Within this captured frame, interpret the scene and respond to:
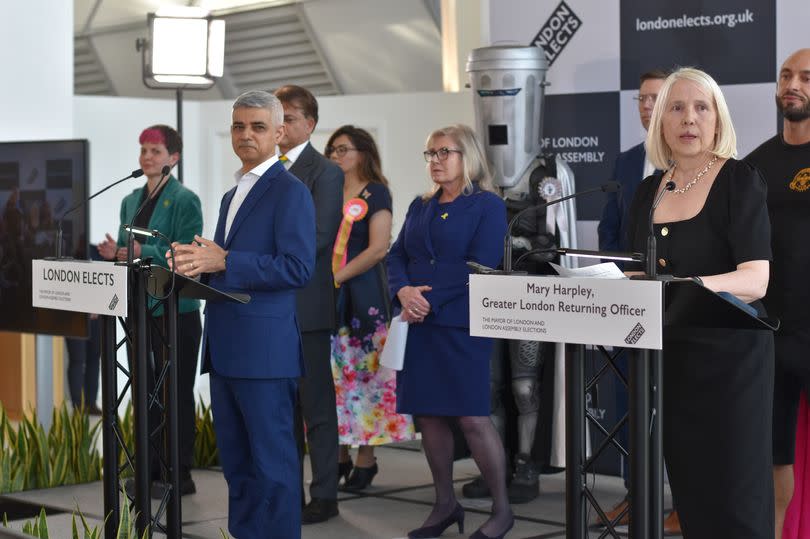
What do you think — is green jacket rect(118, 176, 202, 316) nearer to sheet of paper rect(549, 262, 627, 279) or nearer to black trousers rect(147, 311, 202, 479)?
black trousers rect(147, 311, 202, 479)

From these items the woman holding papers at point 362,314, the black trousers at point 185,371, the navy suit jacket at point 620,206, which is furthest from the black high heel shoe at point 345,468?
the navy suit jacket at point 620,206

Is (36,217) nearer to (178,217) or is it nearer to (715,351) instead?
(178,217)

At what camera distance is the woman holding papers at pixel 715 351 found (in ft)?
9.13

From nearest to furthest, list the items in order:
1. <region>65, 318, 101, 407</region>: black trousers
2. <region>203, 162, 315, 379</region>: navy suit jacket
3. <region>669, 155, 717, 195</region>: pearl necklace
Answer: <region>669, 155, 717, 195</region>: pearl necklace
<region>203, 162, 315, 379</region>: navy suit jacket
<region>65, 318, 101, 407</region>: black trousers

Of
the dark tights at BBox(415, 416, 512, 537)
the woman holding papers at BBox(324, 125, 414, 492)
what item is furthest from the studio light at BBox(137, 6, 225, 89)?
the dark tights at BBox(415, 416, 512, 537)

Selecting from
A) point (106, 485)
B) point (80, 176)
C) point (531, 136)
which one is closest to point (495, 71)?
point (531, 136)

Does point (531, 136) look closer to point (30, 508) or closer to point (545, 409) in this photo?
point (545, 409)

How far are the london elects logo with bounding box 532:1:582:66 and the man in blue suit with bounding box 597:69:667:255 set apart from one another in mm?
700

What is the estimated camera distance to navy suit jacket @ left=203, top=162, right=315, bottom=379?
368 cm

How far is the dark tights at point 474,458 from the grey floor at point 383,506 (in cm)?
19

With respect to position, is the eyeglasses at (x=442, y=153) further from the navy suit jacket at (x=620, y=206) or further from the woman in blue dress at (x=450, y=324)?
the navy suit jacket at (x=620, y=206)

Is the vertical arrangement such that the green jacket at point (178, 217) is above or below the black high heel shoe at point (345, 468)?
above

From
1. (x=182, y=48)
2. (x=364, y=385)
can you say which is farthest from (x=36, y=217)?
(x=364, y=385)

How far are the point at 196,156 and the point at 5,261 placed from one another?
8.93 ft
